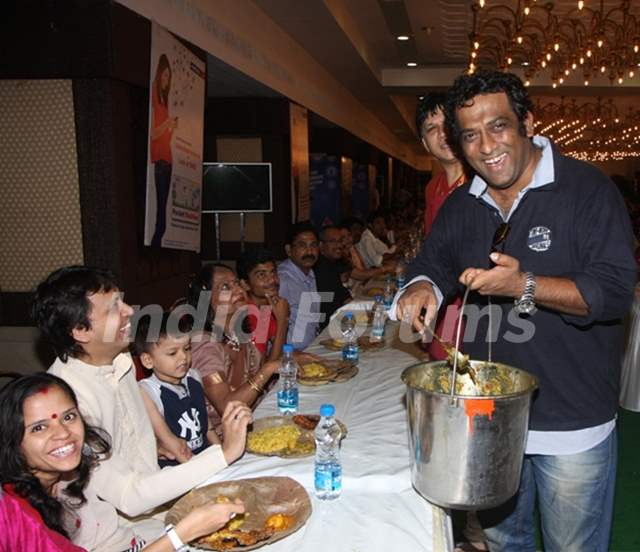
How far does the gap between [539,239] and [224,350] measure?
65.8 inches

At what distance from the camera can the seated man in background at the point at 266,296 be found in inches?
140

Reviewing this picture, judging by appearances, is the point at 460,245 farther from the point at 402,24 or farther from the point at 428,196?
the point at 402,24

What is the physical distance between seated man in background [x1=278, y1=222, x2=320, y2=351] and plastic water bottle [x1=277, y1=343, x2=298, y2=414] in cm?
156

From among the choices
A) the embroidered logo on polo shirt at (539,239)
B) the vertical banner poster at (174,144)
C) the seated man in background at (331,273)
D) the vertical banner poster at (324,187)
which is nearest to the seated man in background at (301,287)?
the seated man in background at (331,273)

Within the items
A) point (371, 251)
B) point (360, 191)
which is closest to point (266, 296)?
point (371, 251)

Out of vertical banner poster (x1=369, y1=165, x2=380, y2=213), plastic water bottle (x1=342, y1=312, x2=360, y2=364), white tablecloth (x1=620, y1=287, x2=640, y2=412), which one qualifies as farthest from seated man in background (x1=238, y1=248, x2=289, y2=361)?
vertical banner poster (x1=369, y1=165, x2=380, y2=213)

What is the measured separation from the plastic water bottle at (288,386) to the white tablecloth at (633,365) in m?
3.07

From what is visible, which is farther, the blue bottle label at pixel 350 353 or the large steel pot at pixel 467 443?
the blue bottle label at pixel 350 353

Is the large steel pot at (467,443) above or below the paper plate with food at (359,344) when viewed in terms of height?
above

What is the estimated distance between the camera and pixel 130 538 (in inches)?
69.1

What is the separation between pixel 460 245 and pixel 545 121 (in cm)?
1360

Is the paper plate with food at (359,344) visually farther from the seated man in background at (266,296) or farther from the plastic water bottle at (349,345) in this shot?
the seated man in background at (266,296)

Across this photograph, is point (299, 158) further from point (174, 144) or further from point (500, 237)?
point (500, 237)

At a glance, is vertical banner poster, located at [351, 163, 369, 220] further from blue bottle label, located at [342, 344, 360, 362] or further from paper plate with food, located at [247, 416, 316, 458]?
paper plate with food, located at [247, 416, 316, 458]
